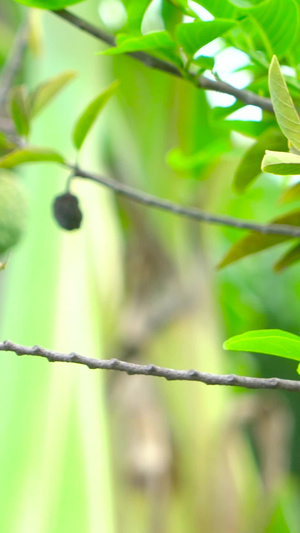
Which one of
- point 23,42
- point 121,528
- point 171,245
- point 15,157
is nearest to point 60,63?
point 171,245

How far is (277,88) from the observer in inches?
13.1

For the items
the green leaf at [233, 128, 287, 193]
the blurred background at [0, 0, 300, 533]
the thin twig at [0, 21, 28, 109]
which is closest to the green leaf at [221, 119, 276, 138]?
the green leaf at [233, 128, 287, 193]

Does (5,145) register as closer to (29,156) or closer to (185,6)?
(29,156)

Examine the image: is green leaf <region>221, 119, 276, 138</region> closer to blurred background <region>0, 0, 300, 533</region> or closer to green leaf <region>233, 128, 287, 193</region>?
green leaf <region>233, 128, 287, 193</region>

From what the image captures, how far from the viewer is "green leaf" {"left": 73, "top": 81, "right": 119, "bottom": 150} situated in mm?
513

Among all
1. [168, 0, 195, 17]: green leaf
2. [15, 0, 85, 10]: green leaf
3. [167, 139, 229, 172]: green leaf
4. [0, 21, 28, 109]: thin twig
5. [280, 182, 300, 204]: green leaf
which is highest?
[0, 21, 28, 109]: thin twig

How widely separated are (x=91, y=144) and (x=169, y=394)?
63 centimetres

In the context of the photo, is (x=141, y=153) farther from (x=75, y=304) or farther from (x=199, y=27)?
(x=199, y=27)

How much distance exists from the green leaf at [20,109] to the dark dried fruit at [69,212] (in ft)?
0.24

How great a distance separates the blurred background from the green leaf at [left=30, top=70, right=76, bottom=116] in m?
0.38

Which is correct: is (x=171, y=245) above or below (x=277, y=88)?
above

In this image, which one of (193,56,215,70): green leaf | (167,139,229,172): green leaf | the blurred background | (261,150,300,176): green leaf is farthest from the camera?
the blurred background

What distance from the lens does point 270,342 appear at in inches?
14.2

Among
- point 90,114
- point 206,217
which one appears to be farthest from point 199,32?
point 206,217
